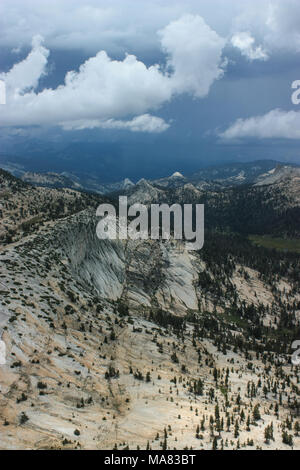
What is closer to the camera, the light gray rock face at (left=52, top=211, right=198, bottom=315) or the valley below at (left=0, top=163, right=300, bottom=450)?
the valley below at (left=0, top=163, right=300, bottom=450)

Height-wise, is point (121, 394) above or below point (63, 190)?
below

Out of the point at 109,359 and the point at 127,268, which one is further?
the point at 127,268

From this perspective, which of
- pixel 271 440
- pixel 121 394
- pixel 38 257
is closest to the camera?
pixel 271 440

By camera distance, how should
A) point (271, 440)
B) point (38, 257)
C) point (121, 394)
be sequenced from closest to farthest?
1. point (271, 440)
2. point (121, 394)
3. point (38, 257)

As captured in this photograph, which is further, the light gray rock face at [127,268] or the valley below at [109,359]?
the light gray rock face at [127,268]

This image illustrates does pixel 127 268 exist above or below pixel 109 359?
above
